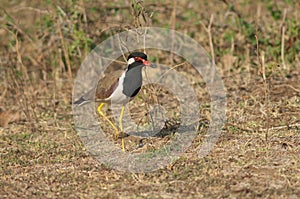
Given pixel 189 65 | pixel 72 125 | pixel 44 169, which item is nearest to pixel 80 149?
pixel 44 169

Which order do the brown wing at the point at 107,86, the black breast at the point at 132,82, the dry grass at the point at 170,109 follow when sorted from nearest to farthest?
the dry grass at the point at 170,109, the black breast at the point at 132,82, the brown wing at the point at 107,86

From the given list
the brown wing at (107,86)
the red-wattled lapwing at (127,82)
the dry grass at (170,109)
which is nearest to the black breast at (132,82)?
the red-wattled lapwing at (127,82)

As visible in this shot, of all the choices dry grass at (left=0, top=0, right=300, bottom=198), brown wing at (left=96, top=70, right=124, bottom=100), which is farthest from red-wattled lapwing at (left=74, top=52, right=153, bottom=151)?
dry grass at (left=0, top=0, right=300, bottom=198)

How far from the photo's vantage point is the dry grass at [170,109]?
4699mm

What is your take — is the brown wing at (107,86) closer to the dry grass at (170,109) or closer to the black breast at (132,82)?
the black breast at (132,82)

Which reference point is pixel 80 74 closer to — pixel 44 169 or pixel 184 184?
pixel 44 169

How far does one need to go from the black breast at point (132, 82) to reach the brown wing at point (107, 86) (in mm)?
136

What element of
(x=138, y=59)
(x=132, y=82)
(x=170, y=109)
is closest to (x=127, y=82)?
(x=132, y=82)

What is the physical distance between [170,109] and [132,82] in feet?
4.50

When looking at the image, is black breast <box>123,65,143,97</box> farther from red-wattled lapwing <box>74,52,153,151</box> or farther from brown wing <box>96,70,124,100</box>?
brown wing <box>96,70,124,100</box>

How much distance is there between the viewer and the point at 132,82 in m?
5.77

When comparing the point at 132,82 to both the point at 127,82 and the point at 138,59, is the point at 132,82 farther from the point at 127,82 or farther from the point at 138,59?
the point at 138,59

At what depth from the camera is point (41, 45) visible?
877 centimetres

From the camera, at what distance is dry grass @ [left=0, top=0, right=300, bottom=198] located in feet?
15.4
